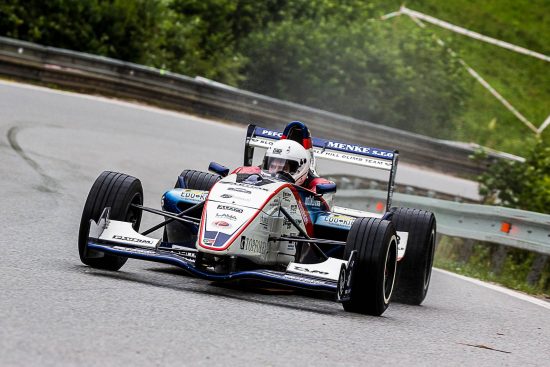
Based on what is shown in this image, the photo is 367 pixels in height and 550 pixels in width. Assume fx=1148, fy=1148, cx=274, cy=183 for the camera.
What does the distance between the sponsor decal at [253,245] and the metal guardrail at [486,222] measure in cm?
447

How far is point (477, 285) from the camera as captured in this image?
479 inches

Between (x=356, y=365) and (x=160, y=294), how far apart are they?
1949 mm

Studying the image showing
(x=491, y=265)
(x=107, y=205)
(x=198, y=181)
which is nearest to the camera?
(x=107, y=205)

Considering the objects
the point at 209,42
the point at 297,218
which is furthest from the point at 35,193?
the point at 209,42

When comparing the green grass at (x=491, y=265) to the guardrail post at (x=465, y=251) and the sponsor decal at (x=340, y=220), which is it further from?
the sponsor decal at (x=340, y=220)

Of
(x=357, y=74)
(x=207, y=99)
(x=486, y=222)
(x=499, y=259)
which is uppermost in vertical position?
(x=357, y=74)

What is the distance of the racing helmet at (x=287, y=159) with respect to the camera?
9758 mm

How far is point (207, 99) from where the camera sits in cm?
2470

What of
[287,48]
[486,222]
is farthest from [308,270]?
[287,48]

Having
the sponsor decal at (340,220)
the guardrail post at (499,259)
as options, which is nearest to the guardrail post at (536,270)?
the guardrail post at (499,259)

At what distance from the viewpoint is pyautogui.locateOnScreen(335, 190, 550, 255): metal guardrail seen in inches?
488

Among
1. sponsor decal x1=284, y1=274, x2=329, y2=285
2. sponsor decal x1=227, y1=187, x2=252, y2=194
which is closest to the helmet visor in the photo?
sponsor decal x1=227, y1=187, x2=252, y2=194

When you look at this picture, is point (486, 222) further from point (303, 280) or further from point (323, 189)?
point (303, 280)

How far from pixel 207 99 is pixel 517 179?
25.6ft
